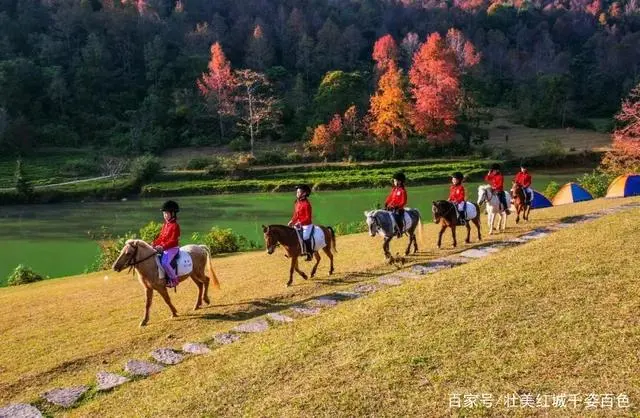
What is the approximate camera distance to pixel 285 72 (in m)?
75.4

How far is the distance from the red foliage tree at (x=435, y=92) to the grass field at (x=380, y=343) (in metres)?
40.2

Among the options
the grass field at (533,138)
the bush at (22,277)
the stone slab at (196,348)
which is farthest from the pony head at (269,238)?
the grass field at (533,138)

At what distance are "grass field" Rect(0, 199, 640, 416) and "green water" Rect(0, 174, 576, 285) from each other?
13.1 m

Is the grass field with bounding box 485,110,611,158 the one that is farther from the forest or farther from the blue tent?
the blue tent

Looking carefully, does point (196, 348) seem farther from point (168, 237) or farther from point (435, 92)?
point (435, 92)

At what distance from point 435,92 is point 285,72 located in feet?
99.2

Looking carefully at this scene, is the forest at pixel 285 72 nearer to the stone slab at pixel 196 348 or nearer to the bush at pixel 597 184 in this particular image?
the bush at pixel 597 184

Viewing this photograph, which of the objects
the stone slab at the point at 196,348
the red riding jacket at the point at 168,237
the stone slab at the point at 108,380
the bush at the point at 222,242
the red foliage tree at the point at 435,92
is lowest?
the bush at the point at 222,242

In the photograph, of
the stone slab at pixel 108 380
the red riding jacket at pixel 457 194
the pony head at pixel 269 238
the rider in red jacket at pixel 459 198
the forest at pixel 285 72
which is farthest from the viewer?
the forest at pixel 285 72

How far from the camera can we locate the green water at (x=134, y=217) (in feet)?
82.1

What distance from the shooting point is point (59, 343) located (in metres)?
9.84

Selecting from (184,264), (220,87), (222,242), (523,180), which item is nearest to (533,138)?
(220,87)

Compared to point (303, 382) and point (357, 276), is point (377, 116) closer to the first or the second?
point (357, 276)

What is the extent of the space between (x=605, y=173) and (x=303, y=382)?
29.2 meters
